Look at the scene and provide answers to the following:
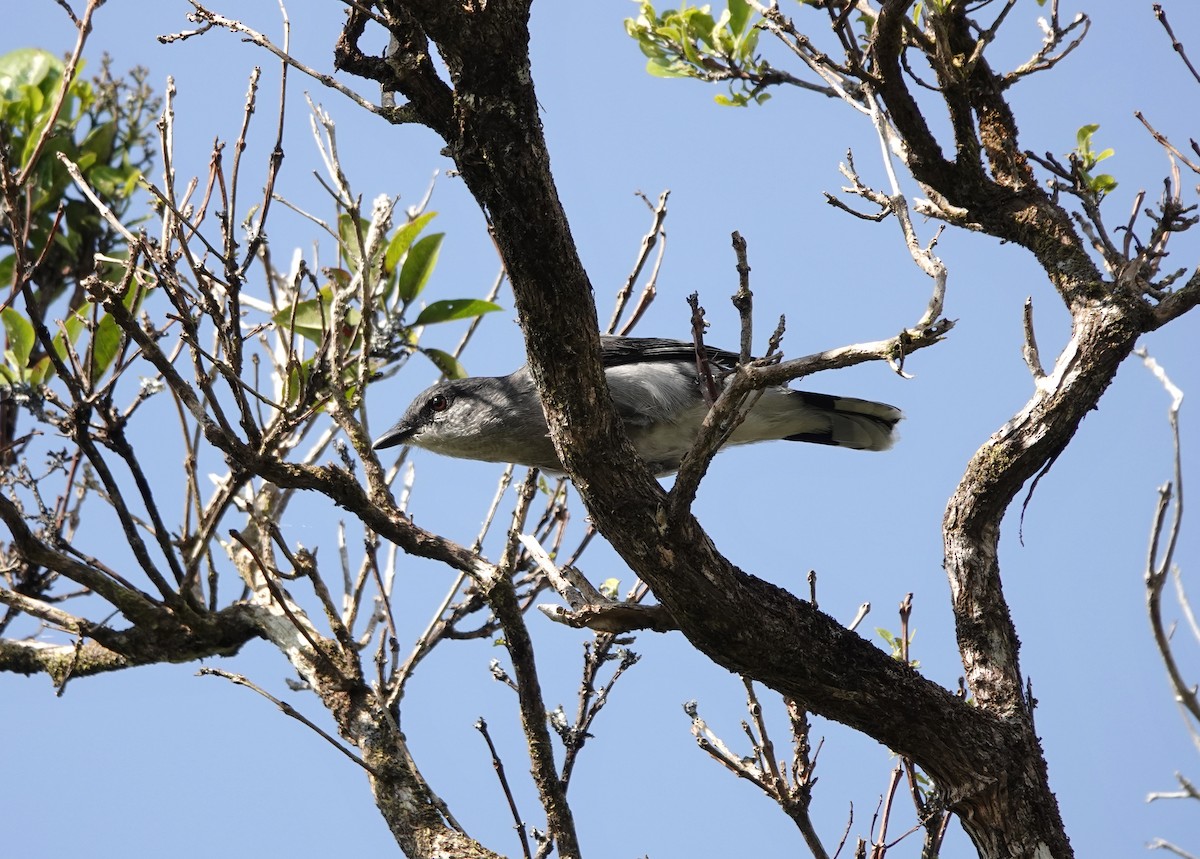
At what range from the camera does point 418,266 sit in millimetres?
4883

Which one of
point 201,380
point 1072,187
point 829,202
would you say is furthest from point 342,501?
point 1072,187

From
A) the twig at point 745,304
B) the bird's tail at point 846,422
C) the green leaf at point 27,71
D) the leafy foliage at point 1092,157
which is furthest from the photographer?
the bird's tail at point 846,422

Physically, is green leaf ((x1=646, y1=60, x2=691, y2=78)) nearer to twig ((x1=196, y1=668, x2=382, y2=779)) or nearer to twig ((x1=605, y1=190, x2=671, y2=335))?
twig ((x1=605, y1=190, x2=671, y2=335))

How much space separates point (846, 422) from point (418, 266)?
2544mm

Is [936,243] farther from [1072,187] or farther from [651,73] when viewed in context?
[651,73]

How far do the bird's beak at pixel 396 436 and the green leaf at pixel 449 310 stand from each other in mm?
1036

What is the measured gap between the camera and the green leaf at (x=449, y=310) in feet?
16.0

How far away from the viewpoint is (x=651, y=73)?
4977 millimetres

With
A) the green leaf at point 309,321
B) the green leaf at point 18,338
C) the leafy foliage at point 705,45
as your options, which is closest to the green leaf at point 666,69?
the leafy foliage at point 705,45

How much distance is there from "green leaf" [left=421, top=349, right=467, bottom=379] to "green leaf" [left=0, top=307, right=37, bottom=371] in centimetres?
172

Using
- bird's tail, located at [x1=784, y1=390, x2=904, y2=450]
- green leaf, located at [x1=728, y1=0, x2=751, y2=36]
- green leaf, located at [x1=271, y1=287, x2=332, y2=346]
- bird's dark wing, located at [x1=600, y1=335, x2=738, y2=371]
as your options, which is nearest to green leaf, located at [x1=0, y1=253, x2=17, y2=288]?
green leaf, located at [x1=271, y1=287, x2=332, y2=346]

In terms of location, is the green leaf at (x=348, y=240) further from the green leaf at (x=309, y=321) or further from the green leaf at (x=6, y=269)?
the green leaf at (x=6, y=269)

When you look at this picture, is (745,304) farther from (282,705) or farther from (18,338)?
(18,338)

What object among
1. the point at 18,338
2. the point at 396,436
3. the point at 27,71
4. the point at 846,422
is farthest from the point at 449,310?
the point at 27,71
